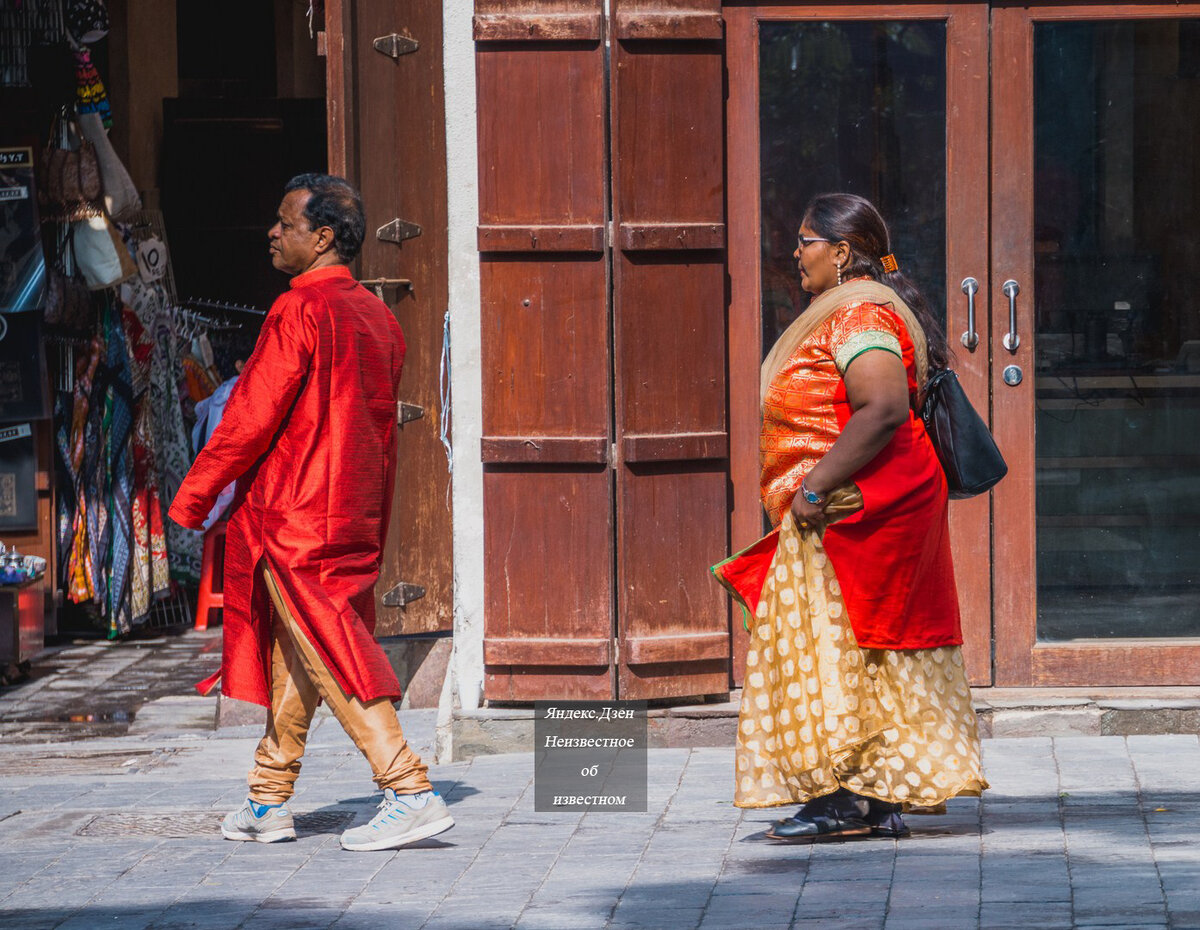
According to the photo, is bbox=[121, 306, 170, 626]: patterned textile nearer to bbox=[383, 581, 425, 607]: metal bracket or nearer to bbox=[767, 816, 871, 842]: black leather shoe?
bbox=[383, 581, 425, 607]: metal bracket

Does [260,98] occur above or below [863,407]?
above

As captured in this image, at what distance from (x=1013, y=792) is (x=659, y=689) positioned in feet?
4.48

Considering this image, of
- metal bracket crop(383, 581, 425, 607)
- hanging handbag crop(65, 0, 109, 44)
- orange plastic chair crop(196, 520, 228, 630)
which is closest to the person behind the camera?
metal bracket crop(383, 581, 425, 607)

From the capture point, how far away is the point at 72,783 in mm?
6539

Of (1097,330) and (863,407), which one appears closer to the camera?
(863,407)

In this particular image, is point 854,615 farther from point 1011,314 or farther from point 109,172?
point 109,172

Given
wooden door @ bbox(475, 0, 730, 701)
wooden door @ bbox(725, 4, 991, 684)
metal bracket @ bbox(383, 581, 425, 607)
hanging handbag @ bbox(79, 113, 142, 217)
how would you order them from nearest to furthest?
wooden door @ bbox(475, 0, 730, 701) < wooden door @ bbox(725, 4, 991, 684) < metal bracket @ bbox(383, 581, 425, 607) < hanging handbag @ bbox(79, 113, 142, 217)

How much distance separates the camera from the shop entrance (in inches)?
261

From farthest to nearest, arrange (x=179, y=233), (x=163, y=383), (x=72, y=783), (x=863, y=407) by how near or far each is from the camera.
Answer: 1. (x=179, y=233)
2. (x=163, y=383)
3. (x=72, y=783)
4. (x=863, y=407)

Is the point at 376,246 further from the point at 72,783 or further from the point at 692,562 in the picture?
the point at 72,783

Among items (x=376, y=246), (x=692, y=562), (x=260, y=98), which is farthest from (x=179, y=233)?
(x=692, y=562)

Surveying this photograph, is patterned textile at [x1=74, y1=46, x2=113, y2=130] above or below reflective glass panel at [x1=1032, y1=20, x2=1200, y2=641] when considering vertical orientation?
above

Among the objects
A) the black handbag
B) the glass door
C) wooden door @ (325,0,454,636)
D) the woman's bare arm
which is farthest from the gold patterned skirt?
wooden door @ (325,0,454,636)

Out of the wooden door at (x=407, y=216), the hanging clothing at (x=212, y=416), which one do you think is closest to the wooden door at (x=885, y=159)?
the wooden door at (x=407, y=216)
